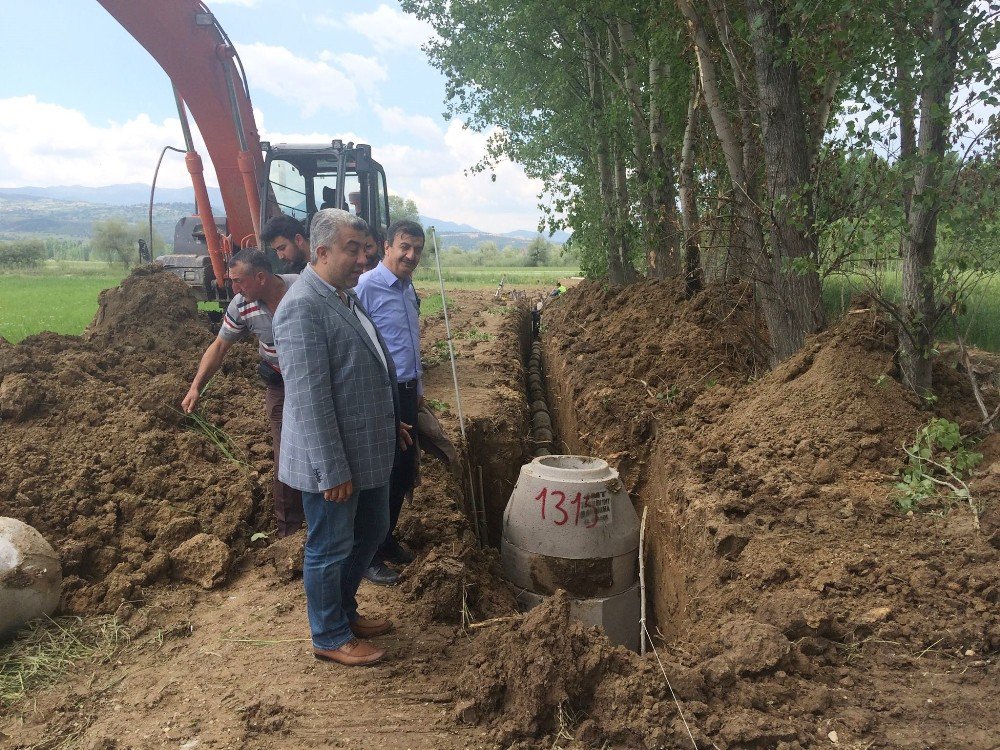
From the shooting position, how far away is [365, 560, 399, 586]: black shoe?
3984mm

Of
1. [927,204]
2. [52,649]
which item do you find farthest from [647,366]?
[52,649]

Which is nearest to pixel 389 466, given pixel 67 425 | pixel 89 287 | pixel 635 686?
pixel 635 686

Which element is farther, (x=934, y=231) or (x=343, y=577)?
(x=934, y=231)

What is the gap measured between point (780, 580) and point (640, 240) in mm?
7024

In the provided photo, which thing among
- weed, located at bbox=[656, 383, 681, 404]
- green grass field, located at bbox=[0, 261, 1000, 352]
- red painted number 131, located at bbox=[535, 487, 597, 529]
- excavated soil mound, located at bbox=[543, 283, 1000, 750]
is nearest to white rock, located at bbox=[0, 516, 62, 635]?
excavated soil mound, located at bbox=[543, 283, 1000, 750]

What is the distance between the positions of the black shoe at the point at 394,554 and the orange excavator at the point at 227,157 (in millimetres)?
5786

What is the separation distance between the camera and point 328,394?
9.36 ft

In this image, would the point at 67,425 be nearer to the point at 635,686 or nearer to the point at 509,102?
the point at 635,686

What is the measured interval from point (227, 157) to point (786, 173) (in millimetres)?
7000

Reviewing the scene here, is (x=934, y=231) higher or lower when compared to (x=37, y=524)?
higher

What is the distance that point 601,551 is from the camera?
16.9ft

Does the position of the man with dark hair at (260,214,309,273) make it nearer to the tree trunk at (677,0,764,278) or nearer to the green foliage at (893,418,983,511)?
the tree trunk at (677,0,764,278)

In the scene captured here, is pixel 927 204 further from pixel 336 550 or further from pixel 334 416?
pixel 336 550

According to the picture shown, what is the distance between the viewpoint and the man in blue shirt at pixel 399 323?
4.17m
